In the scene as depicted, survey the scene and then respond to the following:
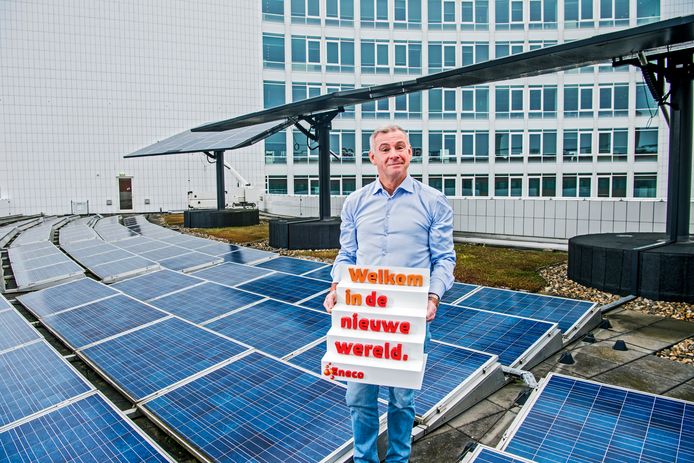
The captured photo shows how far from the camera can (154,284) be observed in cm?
947

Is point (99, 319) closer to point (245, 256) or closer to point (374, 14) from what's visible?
point (245, 256)

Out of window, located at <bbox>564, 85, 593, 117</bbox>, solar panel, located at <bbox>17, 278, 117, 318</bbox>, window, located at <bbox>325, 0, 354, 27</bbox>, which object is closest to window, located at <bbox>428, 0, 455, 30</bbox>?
window, located at <bbox>325, 0, 354, 27</bbox>

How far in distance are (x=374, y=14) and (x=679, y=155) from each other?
35.6 m

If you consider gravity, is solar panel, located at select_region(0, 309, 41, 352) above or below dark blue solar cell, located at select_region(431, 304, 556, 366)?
Answer: below

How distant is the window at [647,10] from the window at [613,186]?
12695 millimetres

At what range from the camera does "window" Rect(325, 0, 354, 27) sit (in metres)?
40.1

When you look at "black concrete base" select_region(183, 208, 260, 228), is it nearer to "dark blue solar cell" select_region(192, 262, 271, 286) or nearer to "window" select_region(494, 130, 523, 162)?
"dark blue solar cell" select_region(192, 262, 271, 286)

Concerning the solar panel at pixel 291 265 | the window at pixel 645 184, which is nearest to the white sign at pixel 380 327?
the solar panel at pixel 291 265

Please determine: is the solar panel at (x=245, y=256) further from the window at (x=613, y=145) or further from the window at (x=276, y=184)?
the window at (x=613, y=145)

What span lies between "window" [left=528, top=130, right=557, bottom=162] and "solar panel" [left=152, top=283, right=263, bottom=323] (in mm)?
36565

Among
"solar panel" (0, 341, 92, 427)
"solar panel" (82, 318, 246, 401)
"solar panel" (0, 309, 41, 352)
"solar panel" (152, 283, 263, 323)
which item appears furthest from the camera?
"solar panel" (152, 283, 263, 323)

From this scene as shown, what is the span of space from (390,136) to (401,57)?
4052cm

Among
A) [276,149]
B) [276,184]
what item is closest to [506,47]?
[276,149]

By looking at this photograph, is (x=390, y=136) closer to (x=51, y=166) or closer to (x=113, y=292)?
(x=113, y=292)
